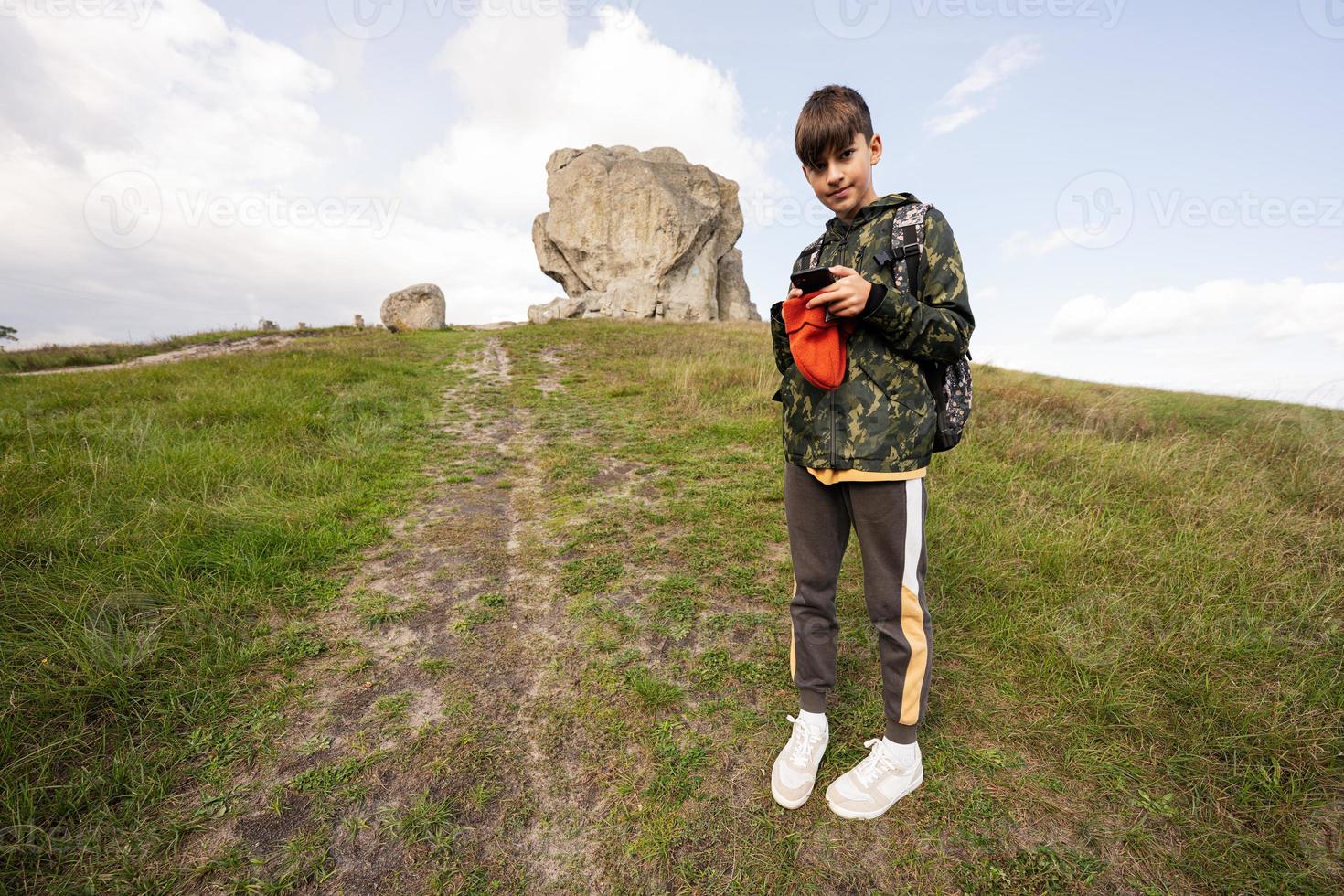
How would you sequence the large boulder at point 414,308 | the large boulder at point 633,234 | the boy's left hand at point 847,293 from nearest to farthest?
the boy's left hand at point 847,293, the large boulder at point 414,308, the large boulder at point 633,234

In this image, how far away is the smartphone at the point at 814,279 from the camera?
177 cm

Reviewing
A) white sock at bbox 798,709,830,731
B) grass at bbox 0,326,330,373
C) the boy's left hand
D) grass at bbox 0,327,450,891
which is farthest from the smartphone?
grass at bbox 0,326,330,373

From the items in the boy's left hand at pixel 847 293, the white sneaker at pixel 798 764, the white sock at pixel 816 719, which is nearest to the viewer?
the boy's left hand at pixel 847 293

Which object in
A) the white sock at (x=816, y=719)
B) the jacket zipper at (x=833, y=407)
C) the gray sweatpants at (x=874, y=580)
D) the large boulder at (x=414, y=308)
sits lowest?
the white sock at (x=816, y=719)

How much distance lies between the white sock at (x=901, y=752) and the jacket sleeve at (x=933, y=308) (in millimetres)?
1583

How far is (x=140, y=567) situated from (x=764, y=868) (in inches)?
159

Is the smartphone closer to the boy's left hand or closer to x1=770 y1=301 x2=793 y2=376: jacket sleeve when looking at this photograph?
the boy's left hand

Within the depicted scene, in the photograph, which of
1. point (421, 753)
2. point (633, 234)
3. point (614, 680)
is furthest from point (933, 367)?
point (633, 234)

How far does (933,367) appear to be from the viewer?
2039mm

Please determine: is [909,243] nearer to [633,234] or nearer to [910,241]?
[910,241]

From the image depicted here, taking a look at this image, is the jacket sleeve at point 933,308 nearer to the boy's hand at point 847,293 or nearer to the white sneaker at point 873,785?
the boy's hand at point 847,293

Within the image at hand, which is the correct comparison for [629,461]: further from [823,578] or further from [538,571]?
[823,578]

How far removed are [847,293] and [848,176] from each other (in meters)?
0.57

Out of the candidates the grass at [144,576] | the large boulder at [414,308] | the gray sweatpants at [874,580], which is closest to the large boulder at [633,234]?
the large boulder at [414,308]
